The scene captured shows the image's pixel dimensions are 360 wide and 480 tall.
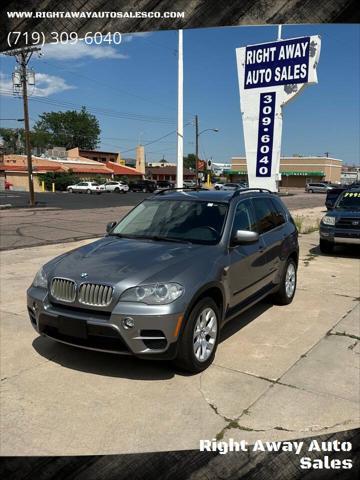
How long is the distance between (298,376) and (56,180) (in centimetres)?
6357

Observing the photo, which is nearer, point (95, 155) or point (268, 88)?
point (268, 88)

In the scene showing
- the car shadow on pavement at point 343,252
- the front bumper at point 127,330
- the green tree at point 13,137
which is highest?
the green tree at point 13,137

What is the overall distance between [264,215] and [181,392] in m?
2.94

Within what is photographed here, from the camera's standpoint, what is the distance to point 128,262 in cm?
414

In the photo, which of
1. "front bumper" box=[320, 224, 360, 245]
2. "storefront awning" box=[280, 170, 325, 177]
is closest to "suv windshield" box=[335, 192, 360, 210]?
"front bumper" box=[320, 224, 360, 245]

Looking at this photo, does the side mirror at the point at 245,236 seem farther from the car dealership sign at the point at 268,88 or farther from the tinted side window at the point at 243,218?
the car dealership sign at the point at 268,88

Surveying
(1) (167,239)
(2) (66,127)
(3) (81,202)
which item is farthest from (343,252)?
(2) (66,127)

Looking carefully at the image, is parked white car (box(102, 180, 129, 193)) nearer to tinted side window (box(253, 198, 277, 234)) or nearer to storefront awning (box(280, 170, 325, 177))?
storefront awning (box(280, 170, 325, 177))

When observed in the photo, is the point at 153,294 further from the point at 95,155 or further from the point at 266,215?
the point at 95,155

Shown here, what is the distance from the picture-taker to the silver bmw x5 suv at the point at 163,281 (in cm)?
378

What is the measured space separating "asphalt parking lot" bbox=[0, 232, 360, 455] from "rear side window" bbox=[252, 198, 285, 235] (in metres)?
1.19

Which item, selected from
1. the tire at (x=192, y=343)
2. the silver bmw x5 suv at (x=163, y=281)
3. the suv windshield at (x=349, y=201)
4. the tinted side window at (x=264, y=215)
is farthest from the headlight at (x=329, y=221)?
the tire at (x=192, y=343)

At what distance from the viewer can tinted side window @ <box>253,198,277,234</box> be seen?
5773 mm

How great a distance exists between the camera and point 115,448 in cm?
296
